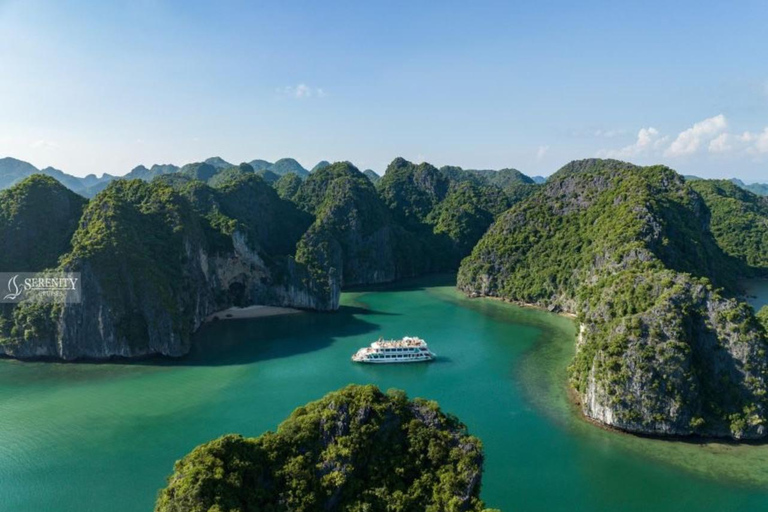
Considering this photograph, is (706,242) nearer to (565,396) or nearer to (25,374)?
(565,396)

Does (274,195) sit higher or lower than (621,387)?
higher

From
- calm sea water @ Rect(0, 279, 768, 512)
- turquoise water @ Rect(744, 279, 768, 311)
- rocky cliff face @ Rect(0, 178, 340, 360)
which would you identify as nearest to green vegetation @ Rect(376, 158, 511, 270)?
rocky cliff face @ Rect(0, 178, 340, 360)

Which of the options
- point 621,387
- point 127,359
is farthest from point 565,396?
point 127,359

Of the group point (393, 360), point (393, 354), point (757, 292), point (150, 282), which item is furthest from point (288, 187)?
point (757, 292)

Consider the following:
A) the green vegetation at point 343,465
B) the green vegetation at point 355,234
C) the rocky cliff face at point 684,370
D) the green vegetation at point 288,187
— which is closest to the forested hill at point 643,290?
the rocky cliff face at point 684,370

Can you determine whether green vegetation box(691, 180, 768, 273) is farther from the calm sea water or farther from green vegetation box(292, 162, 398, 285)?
green vegetation box(292, 162, 398, 285)

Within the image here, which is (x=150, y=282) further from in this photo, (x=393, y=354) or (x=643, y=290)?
(x=643, y=290)
